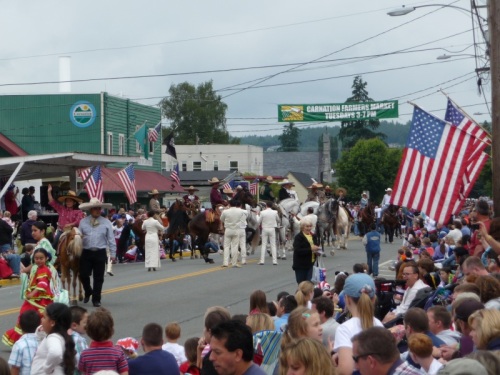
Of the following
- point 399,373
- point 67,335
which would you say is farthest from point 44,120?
point 399,373

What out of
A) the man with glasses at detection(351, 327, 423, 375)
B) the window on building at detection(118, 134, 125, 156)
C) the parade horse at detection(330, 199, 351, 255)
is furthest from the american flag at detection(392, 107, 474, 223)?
the window on building at detection(118, 134, 125, 156)

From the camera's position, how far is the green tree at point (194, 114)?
363 ft

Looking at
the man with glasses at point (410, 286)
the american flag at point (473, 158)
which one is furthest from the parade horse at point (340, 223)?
the man with glasses at point (410, 286)

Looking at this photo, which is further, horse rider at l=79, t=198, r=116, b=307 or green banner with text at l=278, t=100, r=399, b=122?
green banner with text at l=278, t=100, r=399, b=122

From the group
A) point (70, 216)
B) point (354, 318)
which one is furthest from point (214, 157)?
point (354, 318)

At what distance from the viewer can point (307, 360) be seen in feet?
20.6

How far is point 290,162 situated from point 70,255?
131 m

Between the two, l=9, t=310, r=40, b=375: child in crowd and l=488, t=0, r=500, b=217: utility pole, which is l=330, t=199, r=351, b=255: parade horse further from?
l=9, t=310, r=40, b=375: child in crowd

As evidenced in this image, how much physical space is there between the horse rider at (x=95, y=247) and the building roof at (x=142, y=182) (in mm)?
34991

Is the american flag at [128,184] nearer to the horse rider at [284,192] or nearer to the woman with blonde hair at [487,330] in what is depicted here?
the horse rider at [284,192]

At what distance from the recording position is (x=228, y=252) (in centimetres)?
2955

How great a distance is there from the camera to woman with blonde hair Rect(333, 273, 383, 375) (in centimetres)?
815

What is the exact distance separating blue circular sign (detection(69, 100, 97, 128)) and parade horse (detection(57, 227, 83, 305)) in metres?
36.7

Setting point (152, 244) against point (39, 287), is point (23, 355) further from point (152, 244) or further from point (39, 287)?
point (152, 244)
